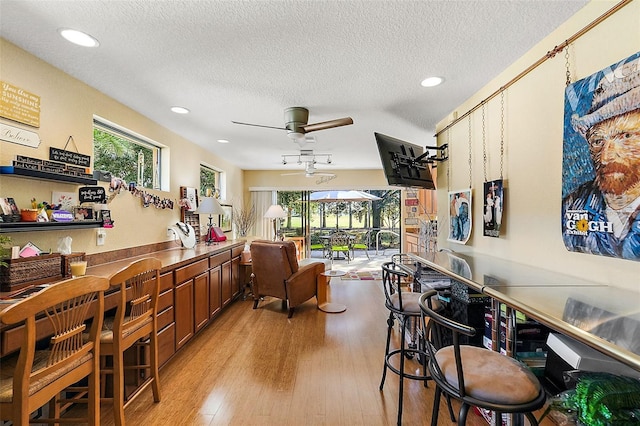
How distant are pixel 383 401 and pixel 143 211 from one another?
292 cm

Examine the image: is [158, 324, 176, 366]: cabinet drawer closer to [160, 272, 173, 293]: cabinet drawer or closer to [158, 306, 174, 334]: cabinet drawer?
[158, 306, 174, 334]: cabinet drawer

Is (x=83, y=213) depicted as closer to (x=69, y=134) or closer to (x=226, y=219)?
(x=69, y=134)

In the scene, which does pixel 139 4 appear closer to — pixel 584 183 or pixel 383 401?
pixel 584 183

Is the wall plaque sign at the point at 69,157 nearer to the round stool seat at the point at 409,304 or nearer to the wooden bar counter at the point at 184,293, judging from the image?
the wooden bar counter at the point at 184,293

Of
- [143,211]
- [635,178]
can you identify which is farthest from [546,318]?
[143,211]

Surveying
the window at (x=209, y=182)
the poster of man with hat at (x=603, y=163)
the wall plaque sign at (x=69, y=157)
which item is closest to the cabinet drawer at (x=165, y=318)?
the wall plaque sign at (x=69, y=157)

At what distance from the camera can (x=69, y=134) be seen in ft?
7.48

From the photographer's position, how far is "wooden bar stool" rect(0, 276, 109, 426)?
112cm

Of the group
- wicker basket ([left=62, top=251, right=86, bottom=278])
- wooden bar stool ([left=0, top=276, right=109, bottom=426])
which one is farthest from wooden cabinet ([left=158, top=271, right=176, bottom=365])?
wooden bar stool ([left=0, top=276, right=109, bottom=426])

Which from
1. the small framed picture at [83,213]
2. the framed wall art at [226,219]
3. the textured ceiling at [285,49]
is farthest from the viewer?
the framed wall art at [226,219]

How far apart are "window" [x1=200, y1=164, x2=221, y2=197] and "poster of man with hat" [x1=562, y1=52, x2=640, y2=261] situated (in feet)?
14.6

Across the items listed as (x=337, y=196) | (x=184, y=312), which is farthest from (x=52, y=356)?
(x=337, y=196)

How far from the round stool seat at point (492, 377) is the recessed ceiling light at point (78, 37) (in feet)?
8.55

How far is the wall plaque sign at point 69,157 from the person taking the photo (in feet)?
6.98
